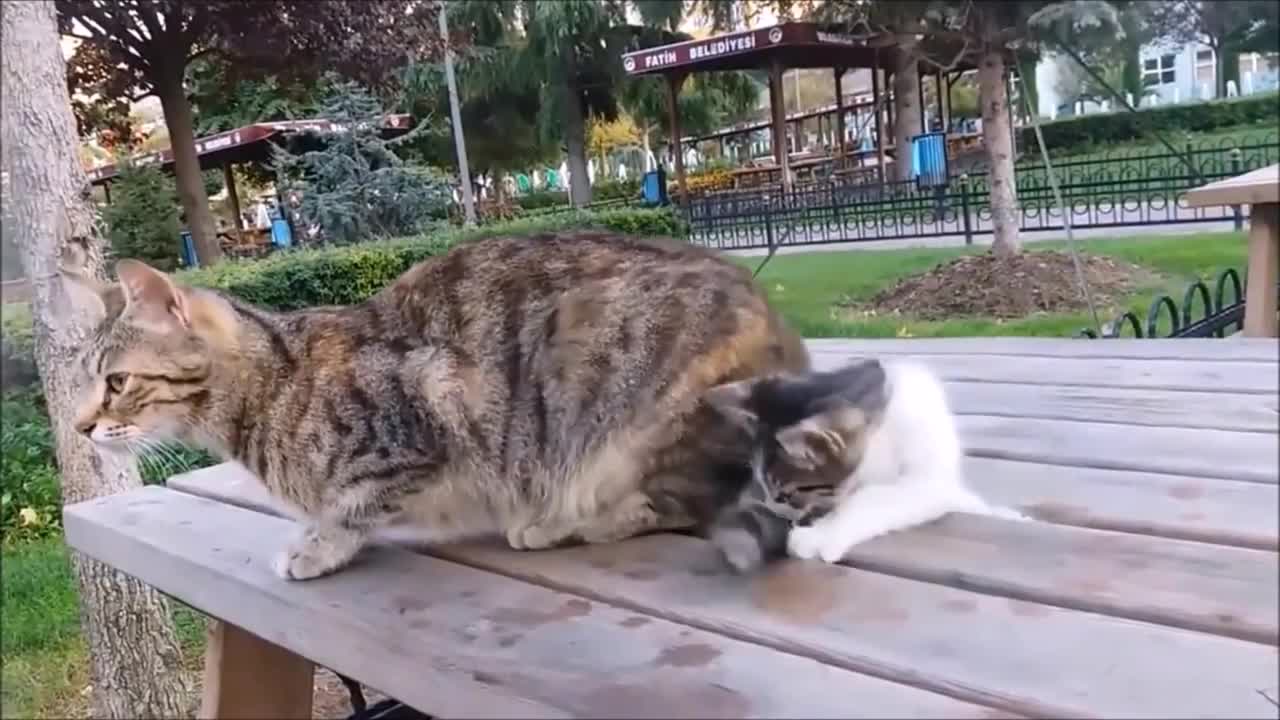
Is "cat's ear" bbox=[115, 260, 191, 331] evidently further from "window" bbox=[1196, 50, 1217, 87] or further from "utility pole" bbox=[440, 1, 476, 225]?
"utility pole" bbox=[440, 1, 476, 225]

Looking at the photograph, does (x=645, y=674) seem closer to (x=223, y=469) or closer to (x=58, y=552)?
(x=223, y=469)

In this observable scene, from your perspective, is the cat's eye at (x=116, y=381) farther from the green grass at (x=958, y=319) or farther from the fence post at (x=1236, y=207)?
the fence post at (x=1236, y=207)

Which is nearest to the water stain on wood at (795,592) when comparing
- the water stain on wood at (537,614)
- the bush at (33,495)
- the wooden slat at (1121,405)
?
the water stain on wood at (537,614)

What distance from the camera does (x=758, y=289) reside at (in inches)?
32.4

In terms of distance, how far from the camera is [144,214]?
4.05 metres

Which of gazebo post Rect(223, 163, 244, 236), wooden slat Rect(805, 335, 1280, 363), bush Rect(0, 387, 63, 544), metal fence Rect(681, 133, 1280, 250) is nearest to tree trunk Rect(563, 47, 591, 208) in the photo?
metal fence Rect(681, 133, 1280, 250)

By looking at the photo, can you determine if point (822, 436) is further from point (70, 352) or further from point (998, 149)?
point (998, 149)

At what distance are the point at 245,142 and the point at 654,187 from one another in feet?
5.93

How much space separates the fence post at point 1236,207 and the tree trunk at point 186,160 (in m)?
3.60

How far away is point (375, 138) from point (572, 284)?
4026 mm

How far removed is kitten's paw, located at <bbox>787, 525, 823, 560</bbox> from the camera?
2.08ft

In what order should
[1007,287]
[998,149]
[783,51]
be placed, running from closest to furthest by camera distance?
[1007,287], [998,149], [783,51]

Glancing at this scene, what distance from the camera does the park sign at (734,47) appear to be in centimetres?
243

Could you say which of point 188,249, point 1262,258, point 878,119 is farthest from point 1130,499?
point 188,249
